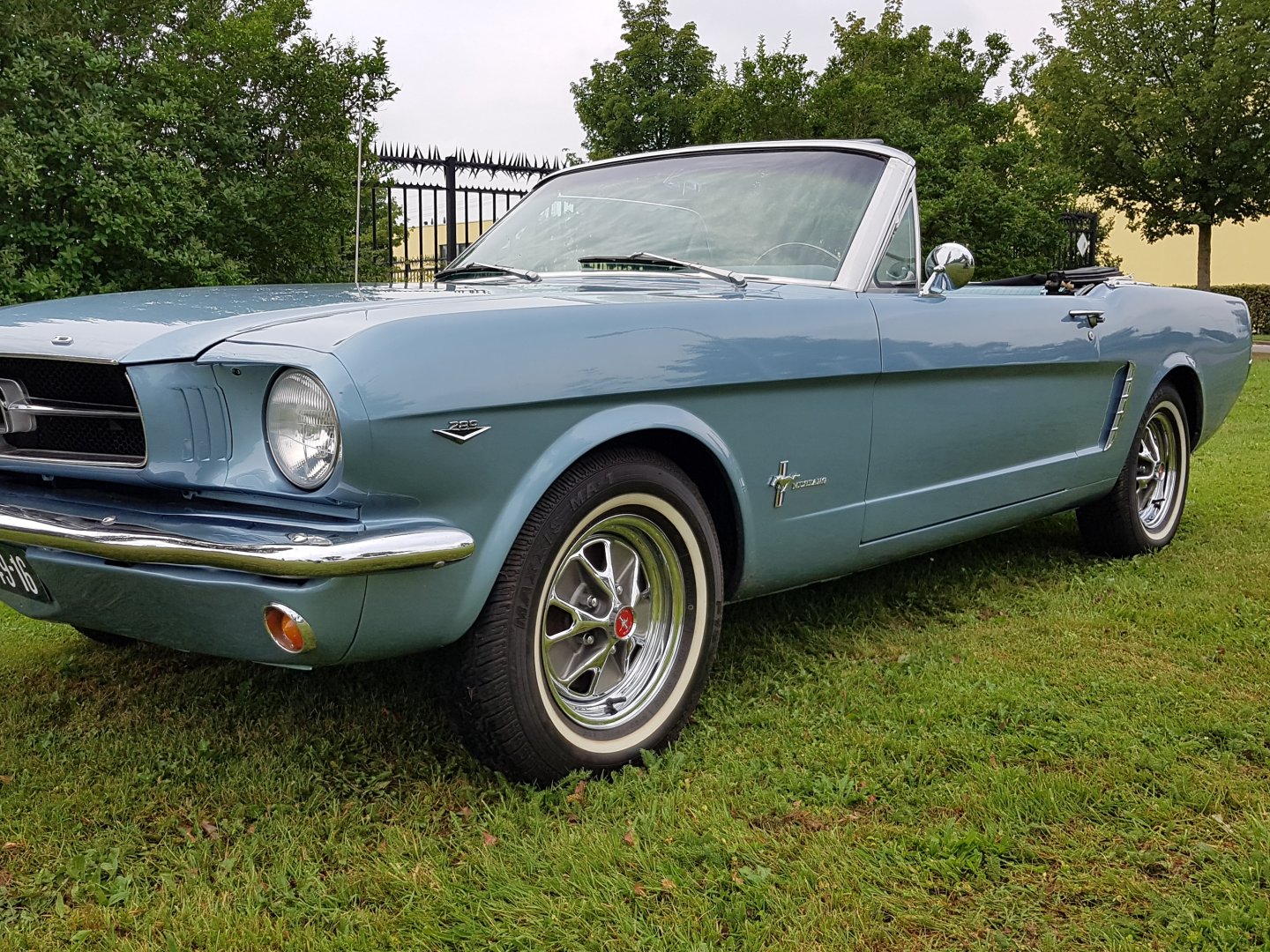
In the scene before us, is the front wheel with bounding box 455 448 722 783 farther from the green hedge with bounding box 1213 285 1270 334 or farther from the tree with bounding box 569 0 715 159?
the green hedge with bounding box 1213 285 1270 334

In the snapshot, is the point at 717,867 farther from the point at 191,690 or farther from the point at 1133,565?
the point at 1133,565

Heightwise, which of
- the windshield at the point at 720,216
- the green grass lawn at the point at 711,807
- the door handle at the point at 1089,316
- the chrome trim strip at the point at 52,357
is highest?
the windshield at the point at 720,216

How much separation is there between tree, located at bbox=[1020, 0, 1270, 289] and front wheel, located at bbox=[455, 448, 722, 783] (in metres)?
20.0

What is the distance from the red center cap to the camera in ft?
8.80

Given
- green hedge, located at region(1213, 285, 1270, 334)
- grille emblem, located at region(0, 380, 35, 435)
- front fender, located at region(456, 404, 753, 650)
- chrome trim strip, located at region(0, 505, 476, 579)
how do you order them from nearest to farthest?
chrome trim strip, located at region(0, 505, 476, 579)
front fender, located at region(456, 404, 753, 650)
grille emblem, located at region(0, 380, 35, 435)
green hedge, located at region(1213, 285, 1270, 334)

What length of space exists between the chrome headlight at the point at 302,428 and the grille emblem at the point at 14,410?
2.32 feet

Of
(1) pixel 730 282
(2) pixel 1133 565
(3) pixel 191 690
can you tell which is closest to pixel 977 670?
(1) pixel 730 282

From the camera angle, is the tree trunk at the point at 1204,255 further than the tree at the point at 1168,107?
Yes

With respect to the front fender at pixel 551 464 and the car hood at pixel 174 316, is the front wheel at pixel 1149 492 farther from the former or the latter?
the car hood at pixel 174 316

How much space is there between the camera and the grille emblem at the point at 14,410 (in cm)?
249

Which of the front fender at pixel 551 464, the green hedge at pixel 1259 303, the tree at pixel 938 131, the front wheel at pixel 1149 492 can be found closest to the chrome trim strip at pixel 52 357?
the front fender at pixel 551 464

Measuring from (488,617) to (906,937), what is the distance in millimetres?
1003

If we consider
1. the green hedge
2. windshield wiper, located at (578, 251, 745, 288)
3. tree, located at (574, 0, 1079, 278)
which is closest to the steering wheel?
windshield wiper, located at (578, 251, 745, 288)

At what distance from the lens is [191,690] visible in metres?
3.14
